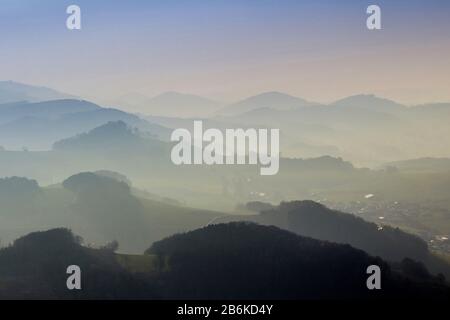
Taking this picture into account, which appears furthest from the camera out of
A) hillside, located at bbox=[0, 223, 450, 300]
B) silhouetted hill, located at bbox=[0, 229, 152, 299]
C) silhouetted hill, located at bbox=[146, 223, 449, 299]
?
silhouetted hill, located at bbox=[146, 223, 449, 299]

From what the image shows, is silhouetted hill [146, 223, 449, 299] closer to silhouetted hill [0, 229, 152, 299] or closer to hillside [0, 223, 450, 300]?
hillside [0, 223, 450, 300]

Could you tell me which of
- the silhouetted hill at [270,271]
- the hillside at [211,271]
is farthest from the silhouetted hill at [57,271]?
the silhouetted hill at [270,271]

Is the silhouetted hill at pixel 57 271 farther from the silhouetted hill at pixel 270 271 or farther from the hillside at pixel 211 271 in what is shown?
the silhouetted hill at pixel 270 271

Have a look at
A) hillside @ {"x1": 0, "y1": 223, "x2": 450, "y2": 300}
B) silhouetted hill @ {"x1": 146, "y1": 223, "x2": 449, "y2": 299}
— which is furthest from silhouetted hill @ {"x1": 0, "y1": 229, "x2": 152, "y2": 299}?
silhouetted hill @ {"x1": 146, "y1": 223, "x2": 449, "y2": 299}
